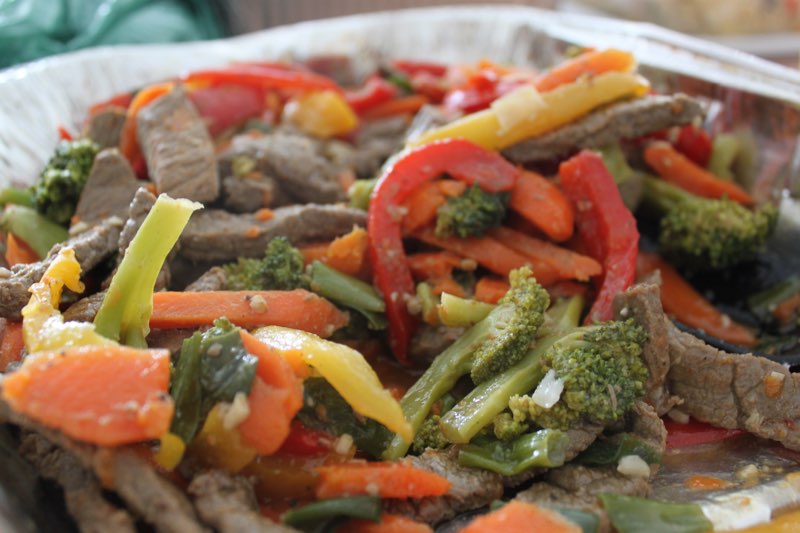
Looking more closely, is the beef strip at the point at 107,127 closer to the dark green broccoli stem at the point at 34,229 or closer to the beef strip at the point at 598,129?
the dark green broccoli stem at the point at 34,229

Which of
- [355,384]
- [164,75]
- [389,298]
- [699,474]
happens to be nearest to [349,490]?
[355,384]

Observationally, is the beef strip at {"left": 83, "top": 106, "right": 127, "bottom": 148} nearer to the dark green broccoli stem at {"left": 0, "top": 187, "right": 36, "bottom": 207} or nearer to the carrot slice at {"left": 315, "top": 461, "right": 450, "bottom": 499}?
the dark green broccoli stem at {"left": 0, "top": 187, "right": 36, "bottom": 207}

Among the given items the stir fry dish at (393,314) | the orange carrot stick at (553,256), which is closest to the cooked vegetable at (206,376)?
the stir fry dish at (393,314)

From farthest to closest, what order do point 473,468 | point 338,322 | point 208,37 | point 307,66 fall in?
point 208,37 < point 307,66 < point 338,322 < point 473,468

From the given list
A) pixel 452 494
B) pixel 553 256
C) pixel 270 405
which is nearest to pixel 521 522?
pixel 452 494

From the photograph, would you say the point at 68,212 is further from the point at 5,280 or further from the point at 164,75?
the point at 164,75

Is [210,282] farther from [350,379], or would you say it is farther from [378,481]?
[378,481]
